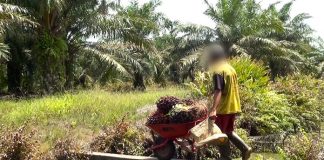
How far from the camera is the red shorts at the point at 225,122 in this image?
7.29m

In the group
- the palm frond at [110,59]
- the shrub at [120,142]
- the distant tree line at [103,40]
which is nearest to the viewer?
the shrub at [120,142]

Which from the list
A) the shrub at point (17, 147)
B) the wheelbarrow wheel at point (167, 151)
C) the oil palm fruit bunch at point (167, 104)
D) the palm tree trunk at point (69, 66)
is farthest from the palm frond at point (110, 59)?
the wheelbarrow wheel at point (167, 151)

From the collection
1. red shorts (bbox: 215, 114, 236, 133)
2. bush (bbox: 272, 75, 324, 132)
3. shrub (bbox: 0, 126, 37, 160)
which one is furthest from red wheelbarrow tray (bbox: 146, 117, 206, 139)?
bush (bbox: 272, 75, 324, 132)

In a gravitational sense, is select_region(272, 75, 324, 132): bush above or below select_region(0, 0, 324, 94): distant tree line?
below

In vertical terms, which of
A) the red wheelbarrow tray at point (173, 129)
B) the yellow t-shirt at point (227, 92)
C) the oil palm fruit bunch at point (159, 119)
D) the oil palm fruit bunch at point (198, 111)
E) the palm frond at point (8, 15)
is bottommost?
the red wheelbarrow tray at point (173, 129)

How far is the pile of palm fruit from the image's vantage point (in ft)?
24.4

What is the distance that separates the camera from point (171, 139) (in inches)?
300

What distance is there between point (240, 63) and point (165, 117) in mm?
5803

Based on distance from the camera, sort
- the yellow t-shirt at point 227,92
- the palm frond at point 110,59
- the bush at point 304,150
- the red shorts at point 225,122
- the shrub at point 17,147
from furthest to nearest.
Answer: the palm frond at point 110,59
the shrub at point 17,147
the red shorts at point 225,122
the yellow t-shirt at point 227,92
the bush at point 304,150

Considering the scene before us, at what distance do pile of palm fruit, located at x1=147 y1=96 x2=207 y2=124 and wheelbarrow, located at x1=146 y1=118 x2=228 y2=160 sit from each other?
7 centimetres

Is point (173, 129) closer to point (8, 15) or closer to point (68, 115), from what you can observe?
point (68, 115)

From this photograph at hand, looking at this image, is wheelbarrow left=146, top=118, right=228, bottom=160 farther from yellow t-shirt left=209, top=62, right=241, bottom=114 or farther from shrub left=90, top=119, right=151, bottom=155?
shrub left=90, top=119, right=151, bottom=155

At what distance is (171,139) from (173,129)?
22 centimetres

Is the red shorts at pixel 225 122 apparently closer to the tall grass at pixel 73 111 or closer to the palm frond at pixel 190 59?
the tall grass at pixel 73 111
